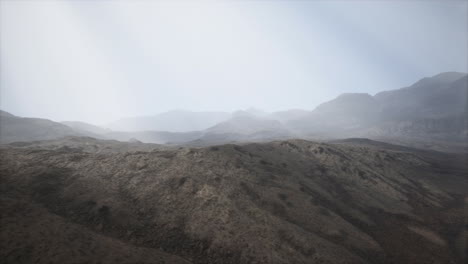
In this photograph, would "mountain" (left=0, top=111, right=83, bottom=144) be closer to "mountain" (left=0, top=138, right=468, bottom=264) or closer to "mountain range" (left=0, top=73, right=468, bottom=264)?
"mountain" (left=0, top=138, right=468, bottom=264)

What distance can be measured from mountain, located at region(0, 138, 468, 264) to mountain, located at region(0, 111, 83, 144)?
148225 millimetres

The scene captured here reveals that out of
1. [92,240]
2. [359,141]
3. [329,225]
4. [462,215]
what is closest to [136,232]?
[92,240]

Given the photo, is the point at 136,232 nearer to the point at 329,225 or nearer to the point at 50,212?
the point at 50,212

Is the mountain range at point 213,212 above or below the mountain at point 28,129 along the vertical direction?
below

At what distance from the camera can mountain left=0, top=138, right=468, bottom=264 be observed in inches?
847

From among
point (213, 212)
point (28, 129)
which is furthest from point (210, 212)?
point (28, 129)

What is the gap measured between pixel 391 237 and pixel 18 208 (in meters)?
43.6

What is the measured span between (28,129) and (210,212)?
7717 inches

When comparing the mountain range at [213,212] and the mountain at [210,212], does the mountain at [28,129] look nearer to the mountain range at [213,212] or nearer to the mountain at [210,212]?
the mountain at [210,212]

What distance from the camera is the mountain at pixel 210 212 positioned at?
21.5 meters

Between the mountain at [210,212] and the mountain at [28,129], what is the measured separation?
14822 cm

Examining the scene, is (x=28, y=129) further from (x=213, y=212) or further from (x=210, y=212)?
(x=213, y=212)

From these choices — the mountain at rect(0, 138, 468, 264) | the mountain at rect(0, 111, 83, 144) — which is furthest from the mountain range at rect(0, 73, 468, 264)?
the mountain at rect(0, 111, 83, 144)

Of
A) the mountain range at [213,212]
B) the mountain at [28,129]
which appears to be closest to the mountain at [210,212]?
the mountain range at [213,212]
